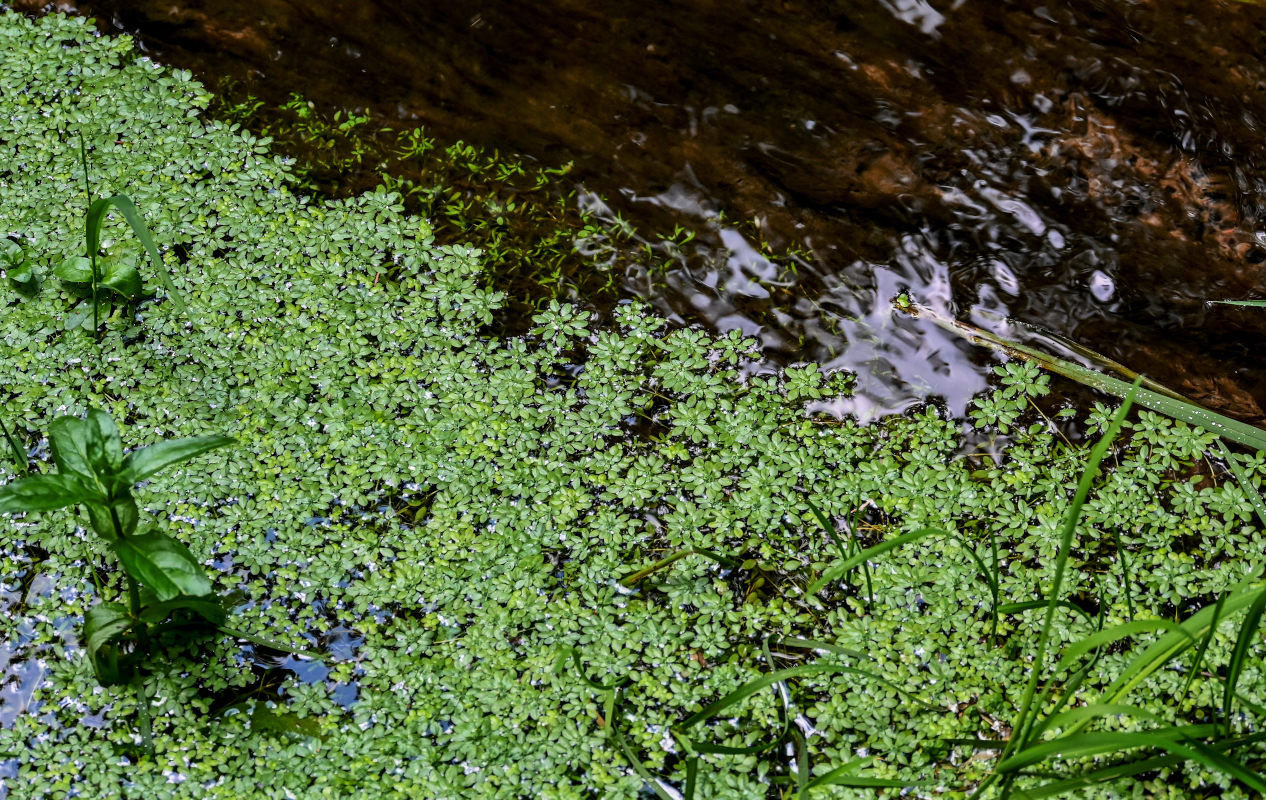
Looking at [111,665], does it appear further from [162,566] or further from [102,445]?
[102,445]

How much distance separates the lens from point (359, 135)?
2.68 metres

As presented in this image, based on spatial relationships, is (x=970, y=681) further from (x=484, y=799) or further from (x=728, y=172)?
(x=728, y=172)

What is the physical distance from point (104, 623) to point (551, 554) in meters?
0.84

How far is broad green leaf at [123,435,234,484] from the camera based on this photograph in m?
1.53

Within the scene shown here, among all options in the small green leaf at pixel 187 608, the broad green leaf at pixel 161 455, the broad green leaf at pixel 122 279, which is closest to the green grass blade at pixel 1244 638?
the broad green leaf at pixel 161 455

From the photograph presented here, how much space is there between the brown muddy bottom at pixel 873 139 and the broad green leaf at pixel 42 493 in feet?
4.33

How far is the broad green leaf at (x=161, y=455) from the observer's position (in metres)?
1.53

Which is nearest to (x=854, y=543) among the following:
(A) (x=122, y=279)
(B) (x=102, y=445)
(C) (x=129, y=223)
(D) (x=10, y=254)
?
(B) (x=102, y=445)

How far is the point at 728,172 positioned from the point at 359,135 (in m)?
1.03

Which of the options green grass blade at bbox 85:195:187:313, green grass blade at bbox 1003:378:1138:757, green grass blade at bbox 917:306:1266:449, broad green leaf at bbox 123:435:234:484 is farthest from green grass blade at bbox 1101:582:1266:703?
green grass blade at bbox 85:195:187:313

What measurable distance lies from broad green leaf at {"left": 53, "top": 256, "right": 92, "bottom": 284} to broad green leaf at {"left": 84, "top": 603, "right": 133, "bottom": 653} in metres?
0.88

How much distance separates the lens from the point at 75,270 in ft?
7.48

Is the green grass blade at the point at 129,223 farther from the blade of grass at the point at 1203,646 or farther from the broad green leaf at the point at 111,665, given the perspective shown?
the blade of grass at the point at 1203,646

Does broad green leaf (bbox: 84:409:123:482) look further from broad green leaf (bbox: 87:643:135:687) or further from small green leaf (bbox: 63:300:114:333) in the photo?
small green leaf (bbox: 63:300:114:333)
